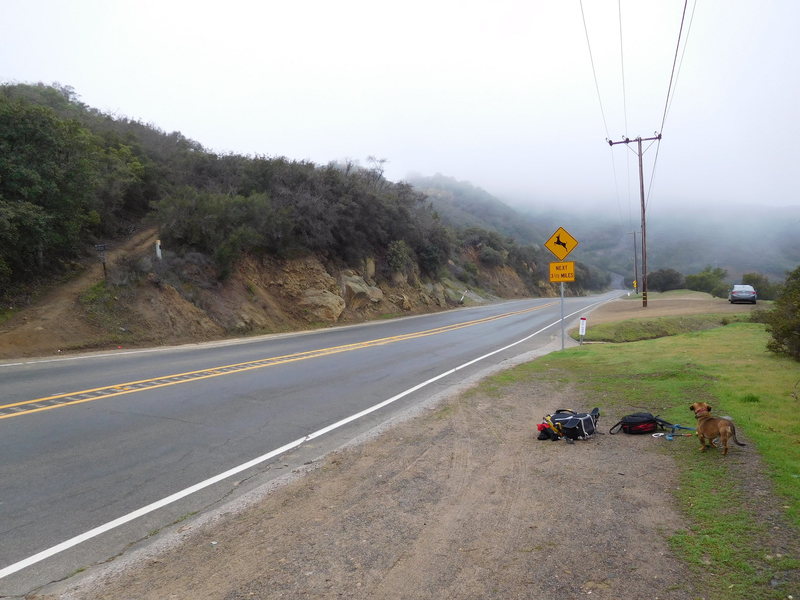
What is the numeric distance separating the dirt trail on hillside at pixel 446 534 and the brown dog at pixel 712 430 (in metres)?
0.20

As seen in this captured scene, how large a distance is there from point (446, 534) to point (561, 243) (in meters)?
12.4

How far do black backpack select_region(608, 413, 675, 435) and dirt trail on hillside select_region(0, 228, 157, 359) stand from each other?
15819mm

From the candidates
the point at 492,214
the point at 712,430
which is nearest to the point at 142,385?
the point at 712,430

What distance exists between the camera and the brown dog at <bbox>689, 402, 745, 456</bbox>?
5738 millimetres

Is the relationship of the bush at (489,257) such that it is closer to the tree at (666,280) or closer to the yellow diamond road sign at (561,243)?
the tree at (666,280)

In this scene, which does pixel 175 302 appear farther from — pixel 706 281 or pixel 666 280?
pixel 666 280

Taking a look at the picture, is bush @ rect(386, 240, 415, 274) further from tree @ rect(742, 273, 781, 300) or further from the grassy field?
tree @ rect(742, 273, 781, 300)

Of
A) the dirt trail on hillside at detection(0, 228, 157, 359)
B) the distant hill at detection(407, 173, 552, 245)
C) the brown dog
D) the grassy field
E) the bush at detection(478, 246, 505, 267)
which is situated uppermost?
the distant hill at detection(407, 173, 552, 245)

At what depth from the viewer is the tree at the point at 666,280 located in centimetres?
8462

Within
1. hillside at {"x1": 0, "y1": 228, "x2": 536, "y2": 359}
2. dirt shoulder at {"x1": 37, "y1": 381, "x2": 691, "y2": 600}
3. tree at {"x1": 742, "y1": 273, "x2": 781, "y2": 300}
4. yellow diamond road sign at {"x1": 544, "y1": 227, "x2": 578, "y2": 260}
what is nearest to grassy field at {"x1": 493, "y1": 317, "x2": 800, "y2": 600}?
dirt shoulder at {"x1": 37, "y1": 381, "x2": 691, "y2": 600}

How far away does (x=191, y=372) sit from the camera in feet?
39.6

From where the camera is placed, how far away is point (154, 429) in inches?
292

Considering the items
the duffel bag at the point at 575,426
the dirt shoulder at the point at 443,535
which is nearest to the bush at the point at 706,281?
the duffel bag at the point at 575,426

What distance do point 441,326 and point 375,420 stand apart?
1850 cm
